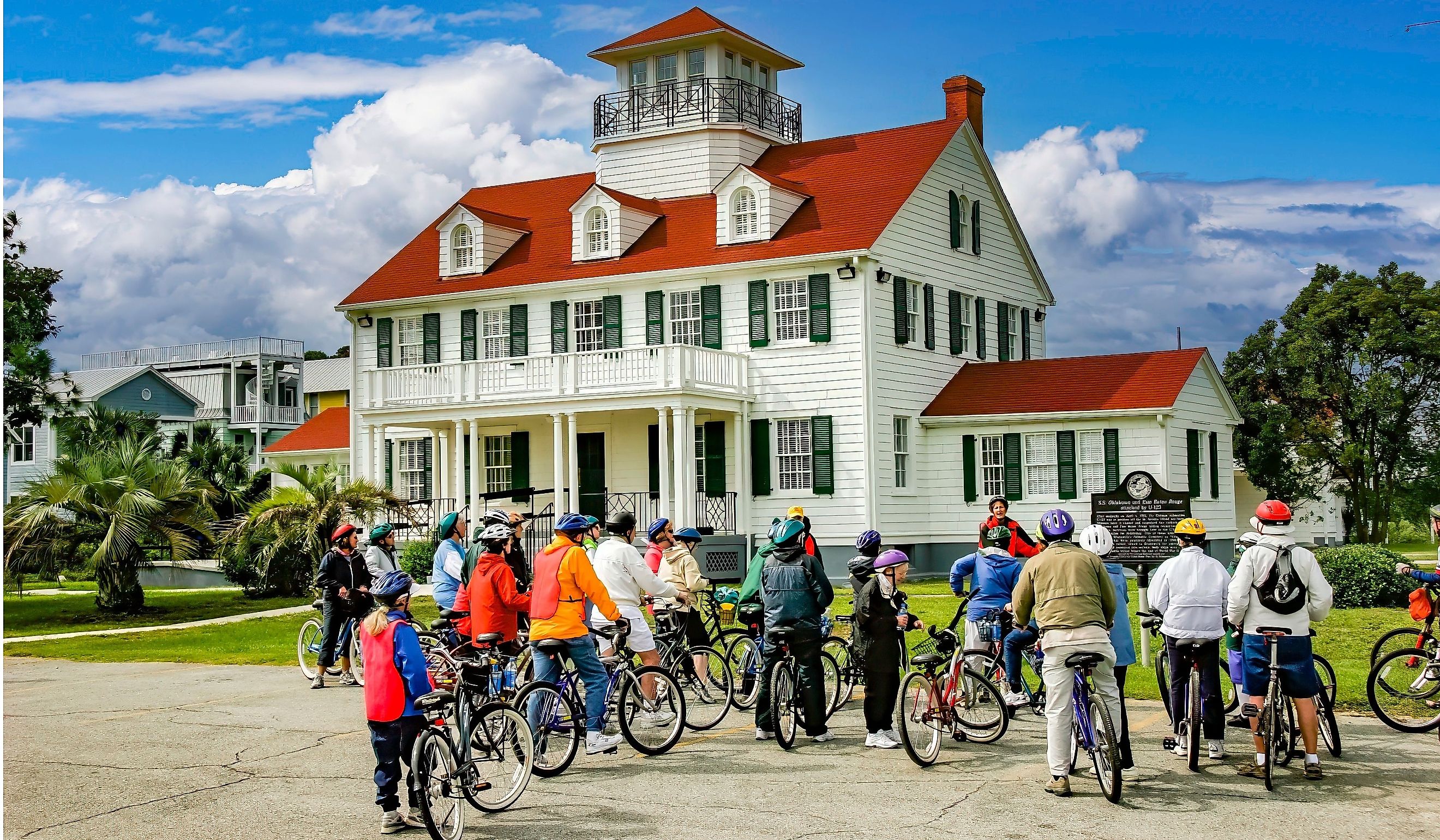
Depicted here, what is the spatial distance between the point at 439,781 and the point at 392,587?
116 cm

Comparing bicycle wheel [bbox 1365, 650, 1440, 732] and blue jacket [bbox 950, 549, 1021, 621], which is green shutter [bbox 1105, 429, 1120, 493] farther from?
blue jacket [bbox 950, 549, 1021, 621]

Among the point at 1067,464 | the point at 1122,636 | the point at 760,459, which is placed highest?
the point at 760,459

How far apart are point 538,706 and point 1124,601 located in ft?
15.7

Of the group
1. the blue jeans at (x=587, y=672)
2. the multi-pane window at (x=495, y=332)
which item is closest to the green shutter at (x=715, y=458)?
the multi-pane window at (x=495, y=332)

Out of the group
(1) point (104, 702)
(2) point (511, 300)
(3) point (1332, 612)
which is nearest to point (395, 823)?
(1) point (104, 702)

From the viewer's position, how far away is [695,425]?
3222 cm

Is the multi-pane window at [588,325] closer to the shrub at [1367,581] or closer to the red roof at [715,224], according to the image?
the red roof at [715,224]

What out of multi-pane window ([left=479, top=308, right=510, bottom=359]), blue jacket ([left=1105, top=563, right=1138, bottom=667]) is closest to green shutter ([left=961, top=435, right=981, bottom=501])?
multi-pane window ([left=479, top=308, right=510, bottom=359])

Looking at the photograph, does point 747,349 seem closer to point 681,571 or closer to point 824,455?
point 824,455

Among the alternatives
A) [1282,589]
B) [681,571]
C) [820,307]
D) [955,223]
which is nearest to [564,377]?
[820,307]

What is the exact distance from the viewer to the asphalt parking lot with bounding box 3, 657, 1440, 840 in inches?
346

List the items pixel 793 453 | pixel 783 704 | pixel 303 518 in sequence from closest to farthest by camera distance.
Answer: pixel 783 704 < pixel 303 518 < pixel 793 453

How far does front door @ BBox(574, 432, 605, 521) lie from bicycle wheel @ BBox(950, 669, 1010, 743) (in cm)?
2253

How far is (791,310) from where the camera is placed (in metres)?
31.5
